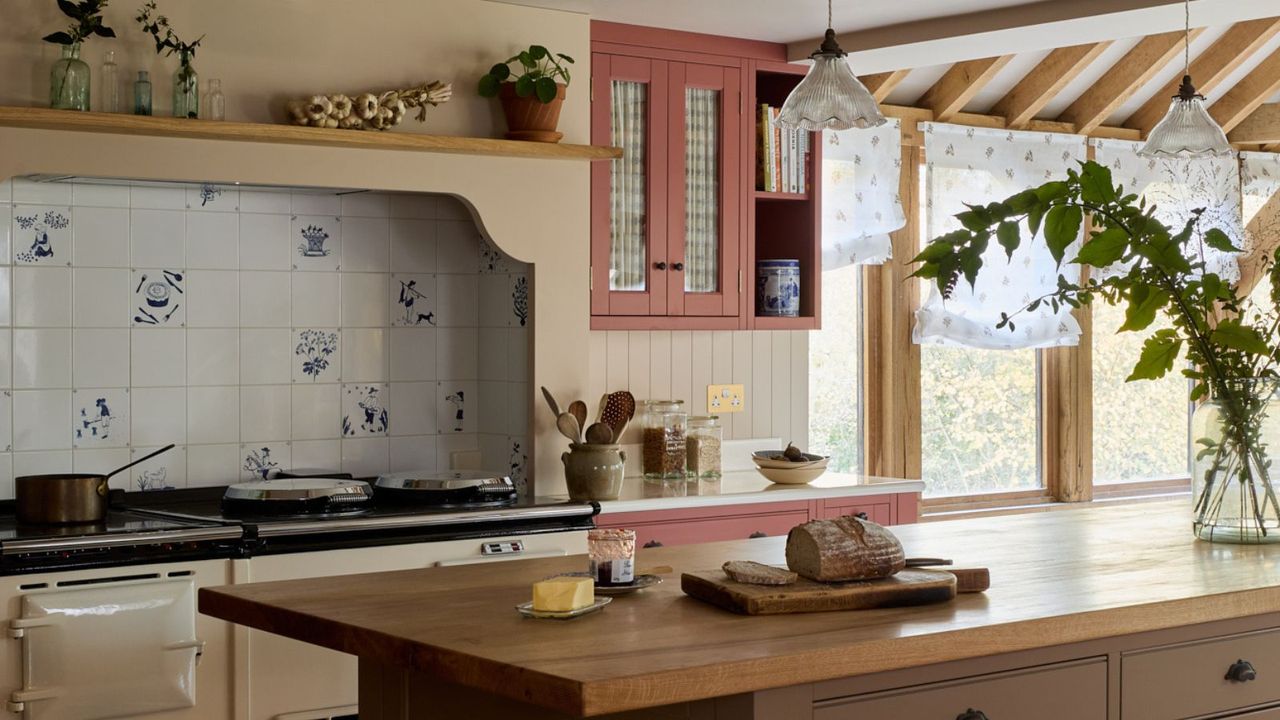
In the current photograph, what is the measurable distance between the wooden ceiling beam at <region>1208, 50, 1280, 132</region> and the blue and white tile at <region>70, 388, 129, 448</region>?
522 centimetres

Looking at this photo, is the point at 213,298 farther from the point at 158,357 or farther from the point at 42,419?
the point at 42,419

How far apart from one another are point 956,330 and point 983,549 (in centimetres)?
330

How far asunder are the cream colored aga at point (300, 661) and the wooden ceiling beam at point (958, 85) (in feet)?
10.5

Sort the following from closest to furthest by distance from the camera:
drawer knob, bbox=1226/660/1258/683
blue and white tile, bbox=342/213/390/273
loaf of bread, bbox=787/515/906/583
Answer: loaf of bread, bbox=787/515/906/583 < drawer knob, bbox=1226/660/1258/683 < blue and white tile, bbox=342/213/390/273

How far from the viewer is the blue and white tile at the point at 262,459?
4199 mm

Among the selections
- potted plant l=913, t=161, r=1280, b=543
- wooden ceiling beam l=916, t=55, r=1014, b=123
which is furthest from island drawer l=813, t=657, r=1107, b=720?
wooden ceiling beam l=916, t=55, r=1014, b=123

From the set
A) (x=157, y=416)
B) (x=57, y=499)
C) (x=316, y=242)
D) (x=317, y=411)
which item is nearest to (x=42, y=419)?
(x=157, y=416)

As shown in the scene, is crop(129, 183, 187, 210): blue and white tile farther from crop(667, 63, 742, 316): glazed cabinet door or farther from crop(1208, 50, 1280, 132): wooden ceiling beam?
crop(1208, 50, 1280, 132): wooden ceiling beam

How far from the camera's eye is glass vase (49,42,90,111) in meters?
3.55

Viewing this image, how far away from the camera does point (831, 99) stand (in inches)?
123

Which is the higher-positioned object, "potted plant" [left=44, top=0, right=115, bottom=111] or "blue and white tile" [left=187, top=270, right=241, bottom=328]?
"potted plant" [left=44, top=0, right=115, bottom=111]

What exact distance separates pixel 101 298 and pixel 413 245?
38.3 inches

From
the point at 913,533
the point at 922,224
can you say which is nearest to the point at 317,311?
the point at 913,533

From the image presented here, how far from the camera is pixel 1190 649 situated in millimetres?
2314
